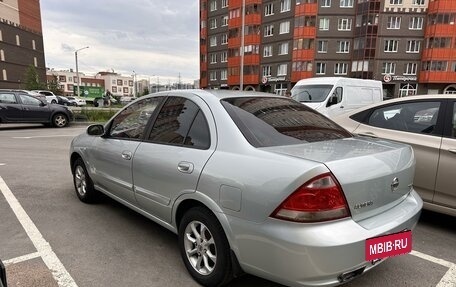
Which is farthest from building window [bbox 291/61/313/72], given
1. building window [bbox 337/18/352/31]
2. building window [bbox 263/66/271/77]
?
building window [bbox 337/18/352/31]

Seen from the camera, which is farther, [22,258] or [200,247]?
[22,258]

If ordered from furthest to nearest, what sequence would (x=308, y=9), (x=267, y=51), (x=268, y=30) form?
(x=267, y=51) < (x=268, y=30) < (x=308, y=9)

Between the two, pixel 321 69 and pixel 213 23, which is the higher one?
pixel 213 23

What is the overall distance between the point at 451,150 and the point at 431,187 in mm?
462

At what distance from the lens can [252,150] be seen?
249 centimetres

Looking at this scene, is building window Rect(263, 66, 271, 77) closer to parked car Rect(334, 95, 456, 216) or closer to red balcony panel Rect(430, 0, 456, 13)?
red balcony panel Rect(430, 0, 456, 13)

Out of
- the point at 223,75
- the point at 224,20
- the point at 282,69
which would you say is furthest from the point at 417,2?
the point at 223,75

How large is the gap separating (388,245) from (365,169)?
0.55m

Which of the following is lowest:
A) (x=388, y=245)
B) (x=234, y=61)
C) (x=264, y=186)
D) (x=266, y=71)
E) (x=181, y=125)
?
(x=388, y=245)

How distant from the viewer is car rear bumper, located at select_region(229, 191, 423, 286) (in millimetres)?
2125

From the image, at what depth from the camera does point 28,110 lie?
46.6 feet

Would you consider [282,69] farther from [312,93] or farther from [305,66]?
[312,93]

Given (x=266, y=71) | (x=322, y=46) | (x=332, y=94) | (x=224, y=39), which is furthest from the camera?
(x=224, y=39)

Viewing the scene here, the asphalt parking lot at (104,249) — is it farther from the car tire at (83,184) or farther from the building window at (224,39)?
the building window at (224,39)
